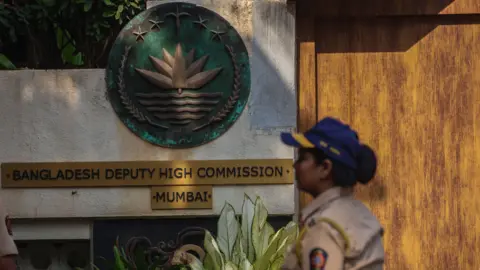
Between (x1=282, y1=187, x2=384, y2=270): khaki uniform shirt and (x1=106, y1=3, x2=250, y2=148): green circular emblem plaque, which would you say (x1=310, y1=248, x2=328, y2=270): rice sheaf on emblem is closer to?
(x1=282, y1=187, x2=384, y2=270): khaki uniform shirt

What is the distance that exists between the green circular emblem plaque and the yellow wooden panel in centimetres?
67

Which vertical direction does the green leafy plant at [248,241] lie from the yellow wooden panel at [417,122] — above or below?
below

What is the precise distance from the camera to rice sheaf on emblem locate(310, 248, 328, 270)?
4.95 m

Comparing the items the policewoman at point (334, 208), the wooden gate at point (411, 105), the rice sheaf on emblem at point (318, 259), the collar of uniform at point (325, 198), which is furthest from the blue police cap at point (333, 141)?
the wooden gate at point (411, 105)

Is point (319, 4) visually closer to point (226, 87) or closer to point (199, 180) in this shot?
point (226, 87)

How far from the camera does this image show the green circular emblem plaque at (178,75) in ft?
28.7

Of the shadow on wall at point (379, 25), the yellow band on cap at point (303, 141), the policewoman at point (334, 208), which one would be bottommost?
the policewoman at point (334, 208)

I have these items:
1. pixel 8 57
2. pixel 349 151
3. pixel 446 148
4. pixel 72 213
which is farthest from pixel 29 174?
pixel 349 151

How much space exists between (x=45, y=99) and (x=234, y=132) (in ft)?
4.43

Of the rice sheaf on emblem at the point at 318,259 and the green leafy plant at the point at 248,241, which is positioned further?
the green leafy plant at the point at 248,241

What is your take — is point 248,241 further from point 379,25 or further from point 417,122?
point 379,25

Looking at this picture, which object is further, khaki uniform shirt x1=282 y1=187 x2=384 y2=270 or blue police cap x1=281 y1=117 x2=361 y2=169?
blue police cap x1=281 y1=117 x2=361 y2=169

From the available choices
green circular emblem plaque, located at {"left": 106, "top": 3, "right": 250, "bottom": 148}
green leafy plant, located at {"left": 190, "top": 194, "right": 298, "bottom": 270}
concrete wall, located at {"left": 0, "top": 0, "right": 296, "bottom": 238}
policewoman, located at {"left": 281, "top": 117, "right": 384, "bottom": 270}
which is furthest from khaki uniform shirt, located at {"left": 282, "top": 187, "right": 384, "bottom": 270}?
green circular emblem plaque, located at {"left": 106, "top": 3, "right": 250, "bottom": 148}

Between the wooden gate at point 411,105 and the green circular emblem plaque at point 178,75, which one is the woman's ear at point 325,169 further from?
the wooden gate at point 411,105
